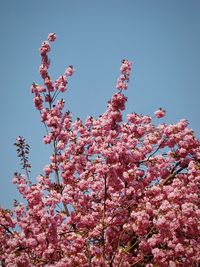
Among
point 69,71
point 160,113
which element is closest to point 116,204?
point 160,113

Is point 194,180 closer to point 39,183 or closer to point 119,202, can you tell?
point 119,202

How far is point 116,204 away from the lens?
8555 mm

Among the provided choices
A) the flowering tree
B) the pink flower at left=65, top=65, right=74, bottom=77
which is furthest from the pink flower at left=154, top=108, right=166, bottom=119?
the pink flower at left=65, top=65, right=74, bottom=77

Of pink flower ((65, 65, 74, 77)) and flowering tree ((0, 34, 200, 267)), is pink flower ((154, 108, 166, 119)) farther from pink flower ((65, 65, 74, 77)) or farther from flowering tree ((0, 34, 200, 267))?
pink flower ((65, 65, 74, 77))

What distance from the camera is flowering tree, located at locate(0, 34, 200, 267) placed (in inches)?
301

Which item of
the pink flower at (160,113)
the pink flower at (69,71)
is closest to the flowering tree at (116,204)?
the pink flower at (160,113)

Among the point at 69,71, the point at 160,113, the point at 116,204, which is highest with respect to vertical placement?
the point at 69,71

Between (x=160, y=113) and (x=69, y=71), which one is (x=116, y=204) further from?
(x=69, y=71)

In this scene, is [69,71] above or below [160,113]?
above

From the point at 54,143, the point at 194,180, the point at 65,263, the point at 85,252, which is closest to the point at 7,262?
the point at 65,263

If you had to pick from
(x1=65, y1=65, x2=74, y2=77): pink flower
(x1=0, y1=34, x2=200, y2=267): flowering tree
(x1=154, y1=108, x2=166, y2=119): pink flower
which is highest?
(x1=65, y1=65, x2=74, y2=77): pink flower

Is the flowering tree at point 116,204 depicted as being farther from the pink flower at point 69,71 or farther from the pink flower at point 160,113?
the pink flower at point 69,71

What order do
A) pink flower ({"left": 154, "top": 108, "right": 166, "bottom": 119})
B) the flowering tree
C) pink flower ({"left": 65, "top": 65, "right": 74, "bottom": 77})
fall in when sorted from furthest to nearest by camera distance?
pink flower ({"left": 65, "top": 65, "right": 74, "bottom": 77}) → pink flower ({"left": 154, "top": 108, "right": 166, "bottom": 119}) → the flowering tree

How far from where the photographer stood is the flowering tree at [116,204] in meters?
7.64
